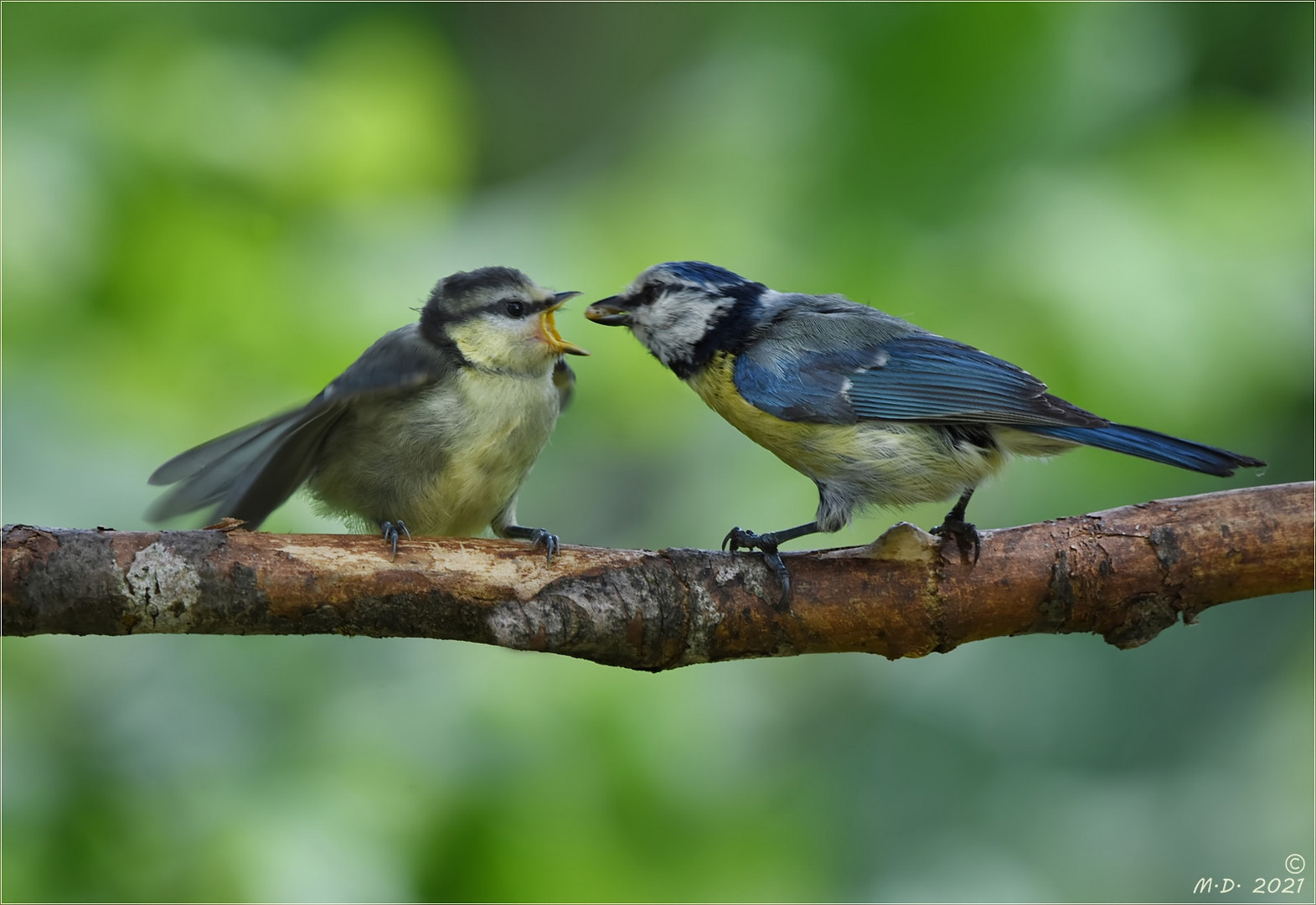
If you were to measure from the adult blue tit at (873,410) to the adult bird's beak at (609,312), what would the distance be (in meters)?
0.16

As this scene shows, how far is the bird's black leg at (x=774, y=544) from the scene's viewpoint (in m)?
2.10

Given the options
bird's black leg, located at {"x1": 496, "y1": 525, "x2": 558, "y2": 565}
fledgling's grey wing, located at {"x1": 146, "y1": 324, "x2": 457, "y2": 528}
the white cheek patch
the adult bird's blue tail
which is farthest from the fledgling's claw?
the adult bird's blue tail

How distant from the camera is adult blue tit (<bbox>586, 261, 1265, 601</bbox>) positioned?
222cm

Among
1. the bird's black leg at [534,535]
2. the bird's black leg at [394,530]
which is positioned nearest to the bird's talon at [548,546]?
the bird's black leg at [534,535]

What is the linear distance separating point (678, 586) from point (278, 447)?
0.94m

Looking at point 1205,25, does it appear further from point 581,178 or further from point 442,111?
point 442,111

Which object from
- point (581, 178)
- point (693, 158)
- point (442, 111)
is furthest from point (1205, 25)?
point (442, 111)

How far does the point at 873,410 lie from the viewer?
2.32 meters

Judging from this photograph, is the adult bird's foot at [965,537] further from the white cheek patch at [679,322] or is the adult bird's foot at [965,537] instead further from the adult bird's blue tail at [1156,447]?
the white cheek patch at [679,322]

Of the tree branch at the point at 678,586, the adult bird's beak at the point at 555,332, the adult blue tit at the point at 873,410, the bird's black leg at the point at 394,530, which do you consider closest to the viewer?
the tree branch at the point at 678,586

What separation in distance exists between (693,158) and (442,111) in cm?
72

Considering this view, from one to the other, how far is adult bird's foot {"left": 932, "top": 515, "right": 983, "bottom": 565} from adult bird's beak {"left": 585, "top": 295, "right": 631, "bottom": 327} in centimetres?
90

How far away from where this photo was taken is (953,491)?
234 centimetres

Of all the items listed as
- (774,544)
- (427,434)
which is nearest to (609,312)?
(427,434)
